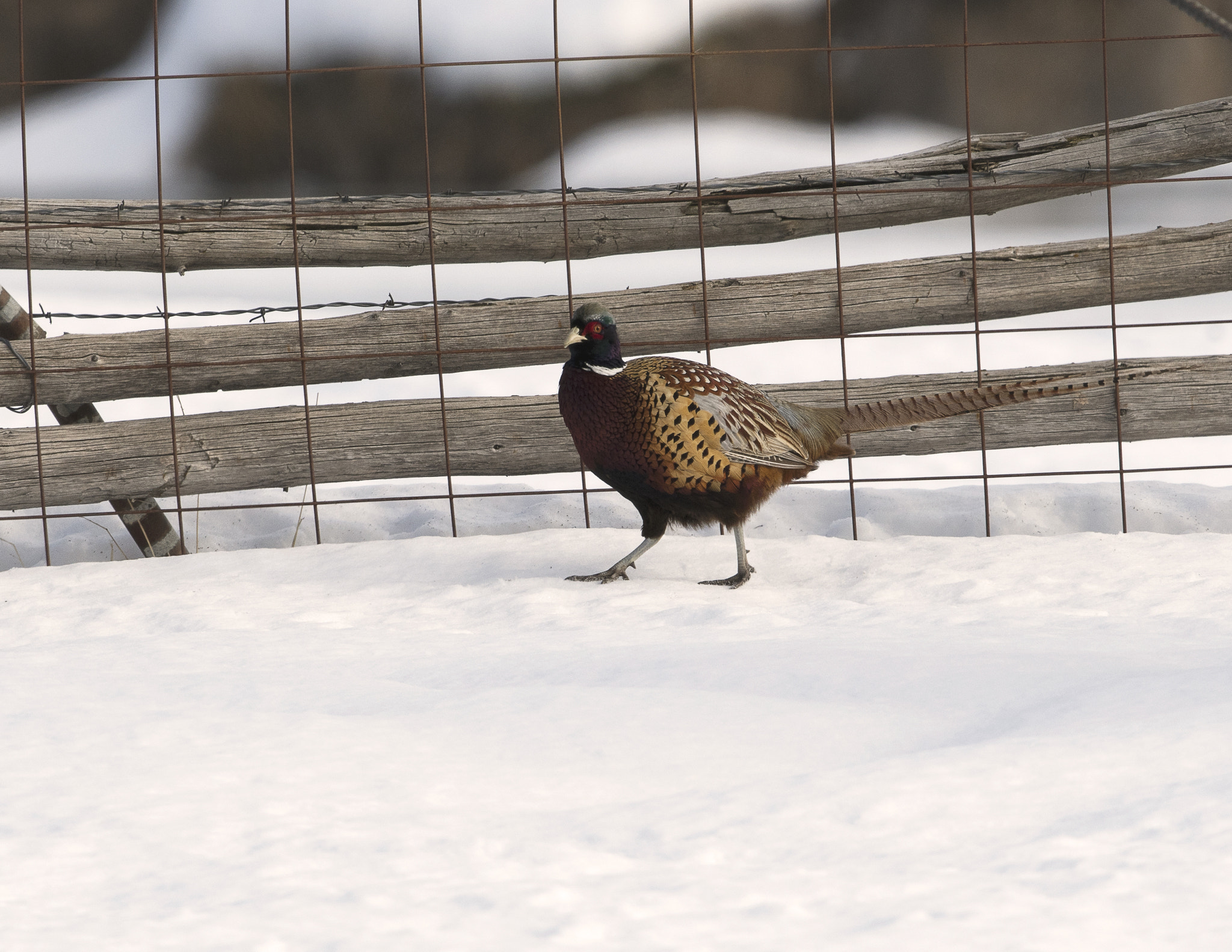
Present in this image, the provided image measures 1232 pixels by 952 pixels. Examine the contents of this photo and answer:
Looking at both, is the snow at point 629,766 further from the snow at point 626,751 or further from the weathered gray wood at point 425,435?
the weathered gray wood at point 425,435

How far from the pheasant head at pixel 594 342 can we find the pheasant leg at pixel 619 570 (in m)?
0.53

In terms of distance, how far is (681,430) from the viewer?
3.05m

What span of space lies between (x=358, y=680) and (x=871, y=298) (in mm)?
2547

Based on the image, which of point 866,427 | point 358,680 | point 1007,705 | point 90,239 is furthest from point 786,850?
point 90,239

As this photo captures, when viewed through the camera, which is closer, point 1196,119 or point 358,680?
point 358,680

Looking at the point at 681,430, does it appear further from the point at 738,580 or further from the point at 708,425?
the point at 738,580

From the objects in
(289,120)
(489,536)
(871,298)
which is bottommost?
(489,536)

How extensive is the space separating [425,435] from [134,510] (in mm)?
1163

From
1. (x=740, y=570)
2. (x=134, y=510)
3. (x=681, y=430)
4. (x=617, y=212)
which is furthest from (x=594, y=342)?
(x=134, y=510)

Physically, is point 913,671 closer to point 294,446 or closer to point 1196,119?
point 294,446

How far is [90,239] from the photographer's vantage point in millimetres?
4125

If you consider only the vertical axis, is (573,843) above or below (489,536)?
below

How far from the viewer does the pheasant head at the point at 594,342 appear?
313cm

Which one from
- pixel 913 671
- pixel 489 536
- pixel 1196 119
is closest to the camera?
pixel 913 671
